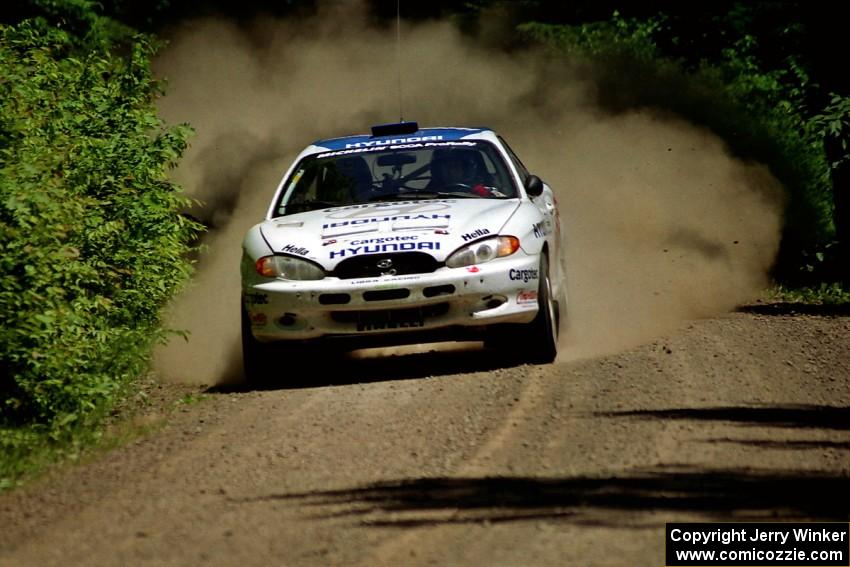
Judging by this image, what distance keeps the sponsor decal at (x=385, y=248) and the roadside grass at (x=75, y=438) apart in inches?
54.5

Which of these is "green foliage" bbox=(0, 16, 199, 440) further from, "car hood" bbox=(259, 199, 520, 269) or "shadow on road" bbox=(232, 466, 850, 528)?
"shadow on road" bbox=(232, 466, 850, 528)

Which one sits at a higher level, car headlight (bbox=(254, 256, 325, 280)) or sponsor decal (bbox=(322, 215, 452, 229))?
sponsor decal (bbox=(322, 215, 452, 229))

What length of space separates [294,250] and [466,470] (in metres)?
3.54

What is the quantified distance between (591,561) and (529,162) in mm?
19202

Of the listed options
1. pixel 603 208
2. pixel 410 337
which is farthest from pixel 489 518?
pixel 603 208

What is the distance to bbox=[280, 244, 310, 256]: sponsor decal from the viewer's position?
1055 centimetres

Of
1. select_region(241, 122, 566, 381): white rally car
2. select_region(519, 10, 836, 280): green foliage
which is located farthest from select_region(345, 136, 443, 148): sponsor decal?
select_region(519, 10, 836, 280): green foliage

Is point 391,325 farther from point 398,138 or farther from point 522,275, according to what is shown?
point 398,138

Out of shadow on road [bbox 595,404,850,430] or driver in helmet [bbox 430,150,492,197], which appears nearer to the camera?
shadow on road [bbox 595,404,850,430]

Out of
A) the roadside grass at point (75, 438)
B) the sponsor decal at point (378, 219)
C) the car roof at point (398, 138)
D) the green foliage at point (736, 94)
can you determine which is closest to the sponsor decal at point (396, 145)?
the car roof at point (398, 138)

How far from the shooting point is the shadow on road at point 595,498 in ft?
20.6

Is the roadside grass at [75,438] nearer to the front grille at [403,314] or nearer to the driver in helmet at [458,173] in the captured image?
the front grille at [403,314]
